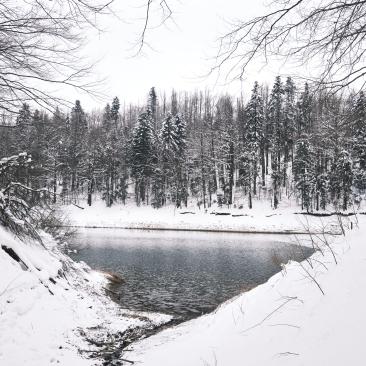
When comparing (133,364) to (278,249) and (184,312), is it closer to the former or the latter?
(184,312)

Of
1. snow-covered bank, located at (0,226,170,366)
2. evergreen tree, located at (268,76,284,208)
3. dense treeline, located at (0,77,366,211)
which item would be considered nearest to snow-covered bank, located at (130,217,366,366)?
snow-covered bank, located at (0,226,170,366)

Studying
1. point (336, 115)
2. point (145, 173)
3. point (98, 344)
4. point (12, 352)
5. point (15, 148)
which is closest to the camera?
point (336, 115)

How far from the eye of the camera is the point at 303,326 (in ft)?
13.1

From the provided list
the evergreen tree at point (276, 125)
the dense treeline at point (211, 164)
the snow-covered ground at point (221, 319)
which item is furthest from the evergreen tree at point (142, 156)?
the snow-covered ground at point (221, 319)

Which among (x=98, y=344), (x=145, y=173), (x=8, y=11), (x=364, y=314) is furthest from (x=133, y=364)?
(x=145, y=173)

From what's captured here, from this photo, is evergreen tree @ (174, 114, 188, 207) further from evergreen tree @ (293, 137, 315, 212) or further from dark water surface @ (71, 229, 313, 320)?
dark water surface @ (71, 229, 313, 320)

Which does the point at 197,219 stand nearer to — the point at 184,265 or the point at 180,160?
the point at 180,160

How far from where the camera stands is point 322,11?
352cm

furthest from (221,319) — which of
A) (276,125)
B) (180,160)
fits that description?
(276,125)

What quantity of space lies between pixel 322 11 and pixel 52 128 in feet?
15.0

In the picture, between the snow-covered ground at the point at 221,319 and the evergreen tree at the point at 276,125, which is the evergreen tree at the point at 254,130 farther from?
the snow-covered ground at the point at 221,319

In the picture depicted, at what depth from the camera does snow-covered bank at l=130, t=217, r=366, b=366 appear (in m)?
3.41

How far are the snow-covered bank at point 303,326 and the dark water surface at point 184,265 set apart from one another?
6.91 ft

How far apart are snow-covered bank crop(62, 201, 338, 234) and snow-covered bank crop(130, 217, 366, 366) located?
3746 cm
